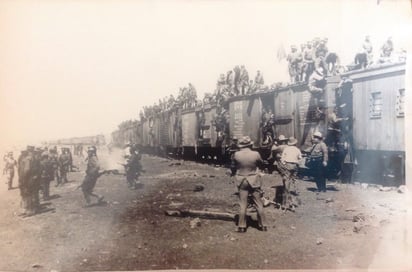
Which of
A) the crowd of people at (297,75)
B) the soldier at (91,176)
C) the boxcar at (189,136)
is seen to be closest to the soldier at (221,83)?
the crowd of people at (297,75)

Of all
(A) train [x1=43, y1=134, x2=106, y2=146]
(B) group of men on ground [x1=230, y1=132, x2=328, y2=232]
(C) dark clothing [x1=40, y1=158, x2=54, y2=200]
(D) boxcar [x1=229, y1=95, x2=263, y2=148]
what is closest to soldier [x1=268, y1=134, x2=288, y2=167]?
(B) group of men on ground [x1=230, y1=132, x2=328, y2=232]

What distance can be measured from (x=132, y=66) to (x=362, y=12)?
1.47m

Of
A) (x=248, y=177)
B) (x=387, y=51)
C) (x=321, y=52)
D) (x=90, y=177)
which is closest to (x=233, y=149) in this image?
(x=248, y=177)

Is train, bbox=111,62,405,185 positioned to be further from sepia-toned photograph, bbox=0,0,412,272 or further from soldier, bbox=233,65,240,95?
soldier, bbox=233,65,240,95

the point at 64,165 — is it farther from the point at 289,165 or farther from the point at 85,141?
the point at 289,165

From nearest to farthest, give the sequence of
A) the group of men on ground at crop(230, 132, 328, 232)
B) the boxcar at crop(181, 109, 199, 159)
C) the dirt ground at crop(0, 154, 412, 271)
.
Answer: the dirt ground at crop(0, 154, 412, 271), the group of men on ground at crop(230, 132, 328, 232), the boxcar at crop(181, 109, 199, 159)

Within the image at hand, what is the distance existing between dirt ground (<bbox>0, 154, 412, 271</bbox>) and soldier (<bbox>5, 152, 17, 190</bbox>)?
4cm

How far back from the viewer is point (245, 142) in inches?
104

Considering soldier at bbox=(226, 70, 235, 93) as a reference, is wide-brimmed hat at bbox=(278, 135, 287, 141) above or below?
below

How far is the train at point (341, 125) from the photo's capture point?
2.57 m

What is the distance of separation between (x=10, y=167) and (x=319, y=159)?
1941mm

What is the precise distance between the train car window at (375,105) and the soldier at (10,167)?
7.41 ft

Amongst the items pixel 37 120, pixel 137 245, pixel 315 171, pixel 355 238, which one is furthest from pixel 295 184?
pixel 37 120

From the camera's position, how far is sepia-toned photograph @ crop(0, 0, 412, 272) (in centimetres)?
252
